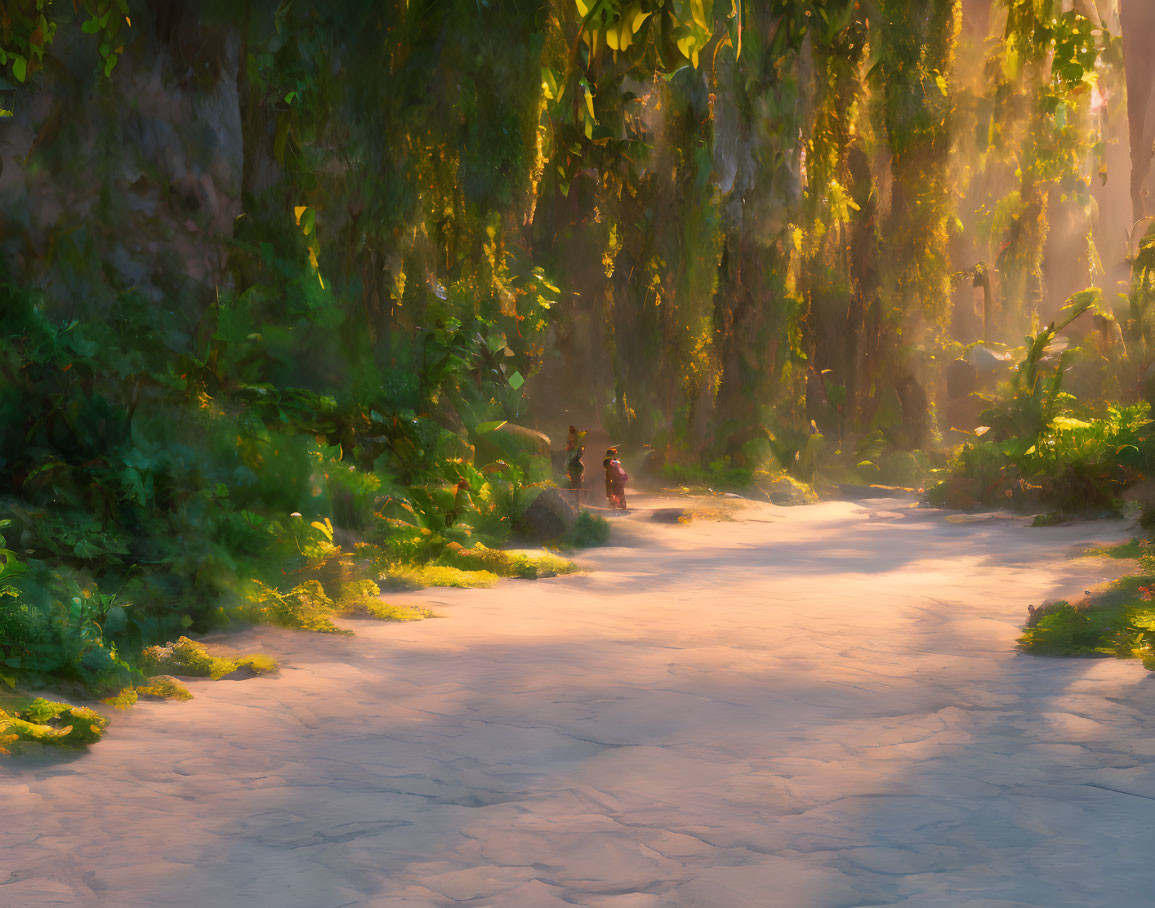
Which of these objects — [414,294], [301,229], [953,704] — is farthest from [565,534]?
[953,704]

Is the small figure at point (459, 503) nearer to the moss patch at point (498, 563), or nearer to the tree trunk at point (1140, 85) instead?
the moss patch at point (498, 563)

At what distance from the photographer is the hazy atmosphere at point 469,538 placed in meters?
3.00

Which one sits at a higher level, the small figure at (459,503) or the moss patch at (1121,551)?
the small figure at (459,503)

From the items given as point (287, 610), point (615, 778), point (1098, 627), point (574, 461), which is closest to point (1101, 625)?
point (1098, 627)

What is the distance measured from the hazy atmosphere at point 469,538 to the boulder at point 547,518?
0.05 meters

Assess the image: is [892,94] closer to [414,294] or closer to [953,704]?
[414,294]

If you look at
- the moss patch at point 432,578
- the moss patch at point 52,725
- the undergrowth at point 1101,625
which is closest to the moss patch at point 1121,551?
the undergrowth at point 1101,625

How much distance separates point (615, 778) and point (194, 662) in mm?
2310

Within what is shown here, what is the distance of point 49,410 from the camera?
5.94 metres

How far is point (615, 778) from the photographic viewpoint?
352 cm

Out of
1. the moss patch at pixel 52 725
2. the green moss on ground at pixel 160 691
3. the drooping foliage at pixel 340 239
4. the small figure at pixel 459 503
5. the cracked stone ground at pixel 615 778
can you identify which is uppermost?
the drooping foliage at pixel 340 239

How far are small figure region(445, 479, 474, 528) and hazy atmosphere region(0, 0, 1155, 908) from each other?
3 cm

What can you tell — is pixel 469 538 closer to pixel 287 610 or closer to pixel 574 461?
pixel 287 610

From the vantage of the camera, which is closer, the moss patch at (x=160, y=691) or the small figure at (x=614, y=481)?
the moss patch at (x=160, y=691)
